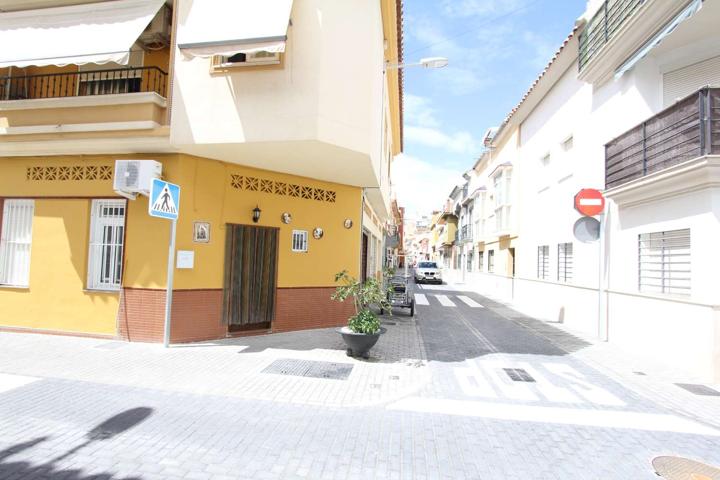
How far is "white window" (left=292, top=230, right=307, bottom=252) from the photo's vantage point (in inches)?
359

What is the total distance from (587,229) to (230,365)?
8.58 metres

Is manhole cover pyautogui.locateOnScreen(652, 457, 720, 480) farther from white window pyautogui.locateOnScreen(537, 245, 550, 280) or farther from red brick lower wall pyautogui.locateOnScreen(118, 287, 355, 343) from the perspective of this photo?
white window pyautogui.locateOnScreen(537, 245, 550, 280)

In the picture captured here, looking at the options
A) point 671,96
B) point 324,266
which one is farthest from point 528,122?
point 324,266

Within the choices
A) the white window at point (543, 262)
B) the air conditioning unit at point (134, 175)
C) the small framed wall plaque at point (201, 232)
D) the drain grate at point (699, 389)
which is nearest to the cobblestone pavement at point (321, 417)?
the drain grate at point (699, 389)

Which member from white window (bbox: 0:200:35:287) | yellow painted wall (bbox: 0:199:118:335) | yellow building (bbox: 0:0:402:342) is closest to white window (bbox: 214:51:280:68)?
yellow building (bbox: 0:0:402:342)

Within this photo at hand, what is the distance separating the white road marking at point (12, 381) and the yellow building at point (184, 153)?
2158 mm

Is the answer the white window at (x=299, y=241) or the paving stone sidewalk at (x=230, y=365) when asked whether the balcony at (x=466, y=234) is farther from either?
the paving stone sidewalk at (x=230, y=365)

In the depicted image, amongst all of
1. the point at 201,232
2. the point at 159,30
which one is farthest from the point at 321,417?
the point at 159,30

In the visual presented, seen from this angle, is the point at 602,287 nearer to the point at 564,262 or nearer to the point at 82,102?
the point at 564,262

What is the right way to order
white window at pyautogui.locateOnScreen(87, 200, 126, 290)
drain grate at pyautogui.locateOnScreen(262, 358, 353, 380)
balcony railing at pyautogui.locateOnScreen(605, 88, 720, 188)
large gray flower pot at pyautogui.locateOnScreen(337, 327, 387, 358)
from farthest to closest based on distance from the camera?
white window at pyautogui.locateOnScreen(87, 200, 126, 290) → large gray flower pot at pyautogui.locateOnScreen(337, 327, 387, 358) → balcony railing at pyautogui.locateOnScreen(605, 88, 720, 188) → drain grate at pyautogui.locateOnScreen(262, 358, 353, 380)

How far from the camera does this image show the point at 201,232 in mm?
7816

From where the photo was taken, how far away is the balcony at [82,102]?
24.2 feet

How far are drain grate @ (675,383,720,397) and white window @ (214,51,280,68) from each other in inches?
338

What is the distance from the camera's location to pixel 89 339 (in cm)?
766
